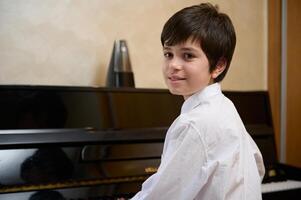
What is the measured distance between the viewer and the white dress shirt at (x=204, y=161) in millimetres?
934

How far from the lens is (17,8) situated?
2088 mm

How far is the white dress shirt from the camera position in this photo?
93 cm

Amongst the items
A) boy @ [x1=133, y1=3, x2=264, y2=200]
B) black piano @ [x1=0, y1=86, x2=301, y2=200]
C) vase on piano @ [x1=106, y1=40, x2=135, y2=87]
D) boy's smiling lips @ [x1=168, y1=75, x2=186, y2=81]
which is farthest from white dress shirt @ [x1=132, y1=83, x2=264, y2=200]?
vase on piano @ [x1=106, y1=40, x2=135, y2=87]

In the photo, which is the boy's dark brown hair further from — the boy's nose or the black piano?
the black piano

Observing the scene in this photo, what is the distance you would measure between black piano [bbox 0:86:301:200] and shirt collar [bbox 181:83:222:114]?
78cm

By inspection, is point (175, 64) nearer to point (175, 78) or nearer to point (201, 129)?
point (175, 78)

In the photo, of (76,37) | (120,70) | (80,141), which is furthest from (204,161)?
(76,37)

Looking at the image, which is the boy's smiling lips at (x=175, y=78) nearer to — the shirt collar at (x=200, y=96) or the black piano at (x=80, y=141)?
the shirt collar at (x=200, y=96)

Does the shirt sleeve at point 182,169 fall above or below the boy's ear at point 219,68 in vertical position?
below

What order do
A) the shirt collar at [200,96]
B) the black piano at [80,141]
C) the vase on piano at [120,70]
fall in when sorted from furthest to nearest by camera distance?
the vase on piano at [120,70], the black piano at [80,141], the shirt collar at [200,96]

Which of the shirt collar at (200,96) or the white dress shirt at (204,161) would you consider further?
the shirt collar at (200,96)

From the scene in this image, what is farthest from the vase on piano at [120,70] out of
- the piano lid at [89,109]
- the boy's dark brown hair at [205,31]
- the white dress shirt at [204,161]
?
the white dress shirt at [204,161]

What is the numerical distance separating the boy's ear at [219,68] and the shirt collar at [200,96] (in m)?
0.06

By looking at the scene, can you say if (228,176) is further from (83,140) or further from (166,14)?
(166,14)
